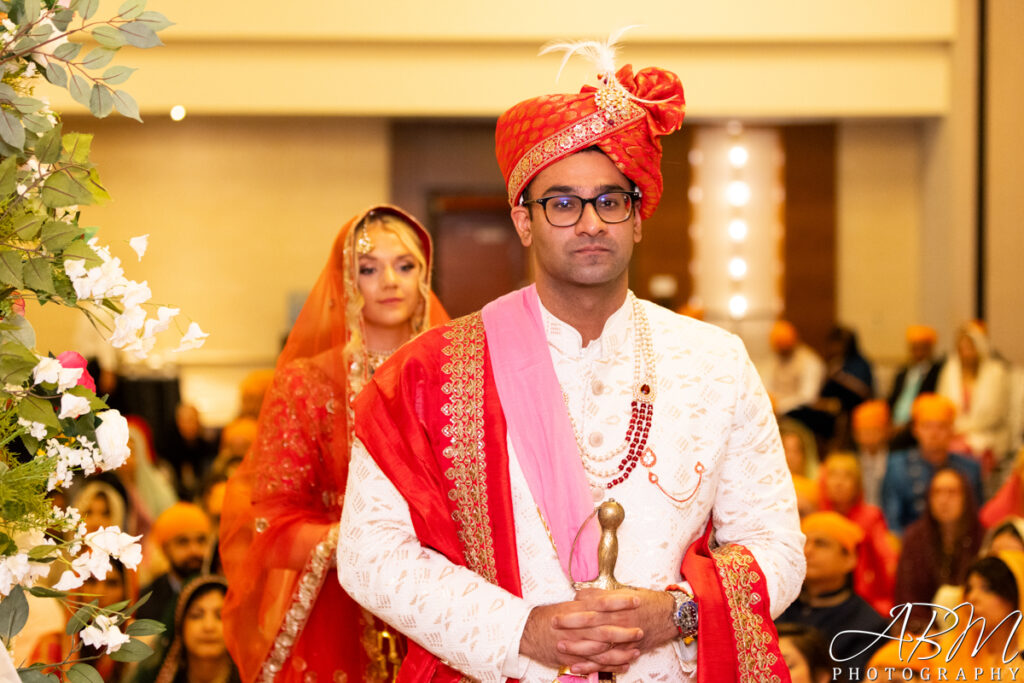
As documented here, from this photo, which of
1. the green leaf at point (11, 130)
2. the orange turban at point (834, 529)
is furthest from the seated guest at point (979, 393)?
the green leaf at point (11, 130)

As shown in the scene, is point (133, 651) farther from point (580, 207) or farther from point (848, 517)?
point (848, 517)

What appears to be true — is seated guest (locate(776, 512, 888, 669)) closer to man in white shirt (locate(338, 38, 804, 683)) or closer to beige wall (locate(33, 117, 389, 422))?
man in white shirt (locate(338, 38, 804, 683))

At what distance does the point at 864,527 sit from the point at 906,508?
0.86 m

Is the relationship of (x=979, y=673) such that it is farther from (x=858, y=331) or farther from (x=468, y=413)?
(x=858, y=331)

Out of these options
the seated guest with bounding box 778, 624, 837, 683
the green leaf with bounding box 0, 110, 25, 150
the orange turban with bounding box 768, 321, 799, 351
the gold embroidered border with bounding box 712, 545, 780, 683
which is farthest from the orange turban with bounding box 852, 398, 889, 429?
the green leaf with bounding box 0, 110, 25, 150

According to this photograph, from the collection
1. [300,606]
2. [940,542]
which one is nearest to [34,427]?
[300,606]

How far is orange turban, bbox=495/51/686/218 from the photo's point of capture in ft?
6.32

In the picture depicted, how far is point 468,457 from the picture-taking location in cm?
194

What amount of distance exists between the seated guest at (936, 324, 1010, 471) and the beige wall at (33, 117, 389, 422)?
5.01 meters

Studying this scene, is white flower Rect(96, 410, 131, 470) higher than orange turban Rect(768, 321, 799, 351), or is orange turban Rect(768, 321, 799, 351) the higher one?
white flower Rect(96, 410, 131, 470)

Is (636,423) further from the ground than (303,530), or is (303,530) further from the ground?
(636,423)

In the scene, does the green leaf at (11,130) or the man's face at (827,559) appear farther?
the man's face at (827,559)

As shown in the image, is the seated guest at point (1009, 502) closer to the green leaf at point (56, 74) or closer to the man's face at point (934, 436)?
the man's face at point (934, 436)

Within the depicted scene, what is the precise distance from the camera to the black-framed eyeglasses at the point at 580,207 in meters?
1.92
